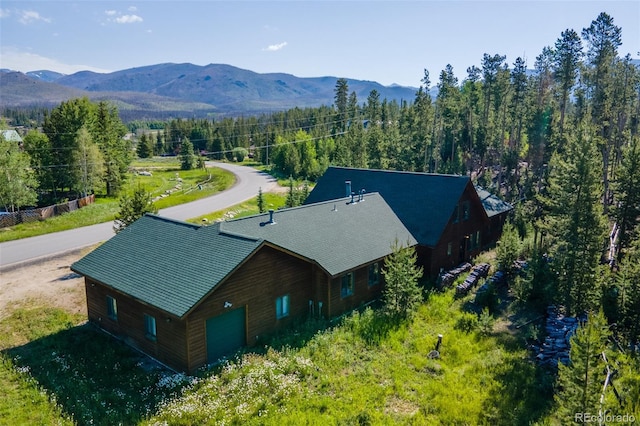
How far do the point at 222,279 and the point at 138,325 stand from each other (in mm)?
4641

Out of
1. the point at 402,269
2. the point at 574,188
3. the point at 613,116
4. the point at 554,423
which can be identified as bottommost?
the point at 554,423

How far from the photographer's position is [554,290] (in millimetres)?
21891

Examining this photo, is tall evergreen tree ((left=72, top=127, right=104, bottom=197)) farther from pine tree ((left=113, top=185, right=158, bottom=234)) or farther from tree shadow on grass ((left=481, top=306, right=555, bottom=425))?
tree shadow on grass ((left=481, top=306, right=555, bottom=425))

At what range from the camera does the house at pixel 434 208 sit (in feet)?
86.1

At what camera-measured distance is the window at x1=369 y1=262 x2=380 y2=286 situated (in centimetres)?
2270

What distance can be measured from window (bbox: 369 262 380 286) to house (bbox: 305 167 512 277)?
13.1 feet

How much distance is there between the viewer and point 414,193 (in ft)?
95.6

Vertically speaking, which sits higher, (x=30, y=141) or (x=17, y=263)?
(x=30, y=141)

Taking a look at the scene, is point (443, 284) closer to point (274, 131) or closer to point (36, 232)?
point (36, 232)

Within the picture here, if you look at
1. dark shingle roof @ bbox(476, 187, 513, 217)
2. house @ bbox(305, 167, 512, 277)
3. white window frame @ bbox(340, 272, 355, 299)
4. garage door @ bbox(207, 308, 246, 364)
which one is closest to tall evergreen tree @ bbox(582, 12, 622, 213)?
dark shingle roof @ bbox(476, 187, 513, 217)

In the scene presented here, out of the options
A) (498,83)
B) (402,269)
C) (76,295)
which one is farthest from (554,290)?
(498,83)

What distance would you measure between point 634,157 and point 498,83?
3466 centimetres

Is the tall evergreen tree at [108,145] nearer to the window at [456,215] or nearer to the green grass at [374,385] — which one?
the window at [456,215]

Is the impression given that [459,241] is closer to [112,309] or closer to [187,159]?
[112,309]
